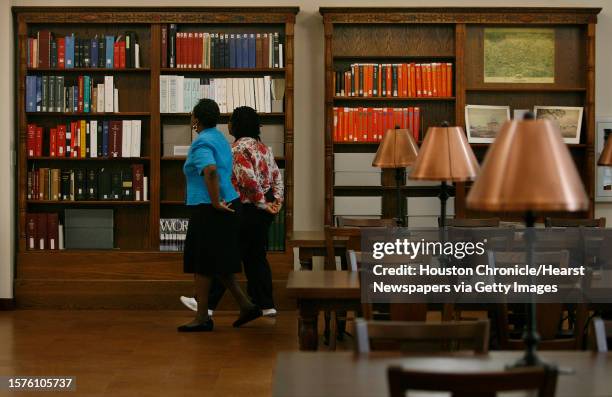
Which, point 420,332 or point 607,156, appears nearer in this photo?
point 420,332

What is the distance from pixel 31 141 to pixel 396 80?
297cm

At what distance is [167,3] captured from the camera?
805 centimetres

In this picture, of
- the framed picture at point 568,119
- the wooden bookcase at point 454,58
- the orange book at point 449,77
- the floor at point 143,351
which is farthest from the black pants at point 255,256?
the framed picture at point 568,119

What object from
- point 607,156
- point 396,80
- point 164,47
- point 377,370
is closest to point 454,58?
point 396,80

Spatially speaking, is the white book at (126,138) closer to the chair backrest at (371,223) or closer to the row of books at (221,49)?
the row of books at (221,49)

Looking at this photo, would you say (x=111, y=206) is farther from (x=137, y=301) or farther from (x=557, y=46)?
(x=557, y=46)

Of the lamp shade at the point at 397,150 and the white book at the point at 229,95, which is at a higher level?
the white book at the point at 229,95

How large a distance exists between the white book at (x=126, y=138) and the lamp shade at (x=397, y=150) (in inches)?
97.7

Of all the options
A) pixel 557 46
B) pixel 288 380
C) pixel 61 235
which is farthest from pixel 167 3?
pixel 288 380

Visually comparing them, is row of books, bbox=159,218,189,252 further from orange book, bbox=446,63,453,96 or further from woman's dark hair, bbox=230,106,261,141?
orange book, bbox=446,63,453,96

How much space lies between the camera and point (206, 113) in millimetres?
6551

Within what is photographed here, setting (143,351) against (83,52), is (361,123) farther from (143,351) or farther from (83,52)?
(143,351)

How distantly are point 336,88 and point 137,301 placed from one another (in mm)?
2338

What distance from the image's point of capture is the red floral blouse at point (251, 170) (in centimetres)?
695
